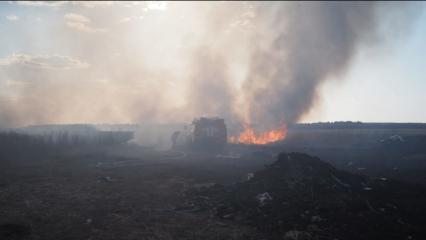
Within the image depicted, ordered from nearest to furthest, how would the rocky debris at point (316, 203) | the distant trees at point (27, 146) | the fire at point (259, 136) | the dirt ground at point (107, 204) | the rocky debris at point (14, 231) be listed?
the rocky debris at point (14, 231) < the rocky debris at point (316, 203) < the dirt ground at point (107, 204) < the distant trees at point (27, 146) < the fire at point (259, 136)

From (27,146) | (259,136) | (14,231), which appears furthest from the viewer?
(259,136)

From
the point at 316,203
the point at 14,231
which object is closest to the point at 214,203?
the point at 316,203

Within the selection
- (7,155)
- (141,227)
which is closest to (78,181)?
(141,227)

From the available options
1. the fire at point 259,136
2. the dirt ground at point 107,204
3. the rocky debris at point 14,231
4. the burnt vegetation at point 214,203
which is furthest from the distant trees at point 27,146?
the rocky debris at point 14,231

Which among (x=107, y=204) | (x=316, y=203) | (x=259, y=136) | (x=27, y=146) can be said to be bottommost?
(x=107, y=204)

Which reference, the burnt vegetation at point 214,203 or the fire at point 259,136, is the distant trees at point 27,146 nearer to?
the burnt vegetation at point 214,203

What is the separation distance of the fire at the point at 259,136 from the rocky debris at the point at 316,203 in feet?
128

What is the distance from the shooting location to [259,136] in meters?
64.6

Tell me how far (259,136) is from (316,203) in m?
47.0

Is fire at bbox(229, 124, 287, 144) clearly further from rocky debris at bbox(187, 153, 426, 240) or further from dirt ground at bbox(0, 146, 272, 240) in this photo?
rocky debris at bbox(187, 153, 426, 240)

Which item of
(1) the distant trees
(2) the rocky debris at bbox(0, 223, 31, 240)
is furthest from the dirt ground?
(1) the distant trees

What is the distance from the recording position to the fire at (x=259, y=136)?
2527 inches

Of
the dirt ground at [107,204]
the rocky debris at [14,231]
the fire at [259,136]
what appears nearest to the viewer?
the rocky debris at [14,231]

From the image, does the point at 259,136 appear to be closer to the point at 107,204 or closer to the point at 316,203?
the point at 107,204
